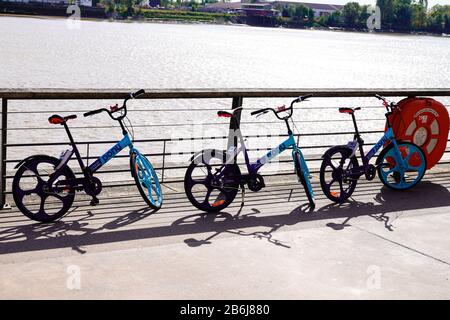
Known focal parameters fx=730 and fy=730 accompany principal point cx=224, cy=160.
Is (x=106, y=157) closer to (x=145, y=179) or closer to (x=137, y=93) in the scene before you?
(x=145, y=179)

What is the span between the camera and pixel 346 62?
81.2 m

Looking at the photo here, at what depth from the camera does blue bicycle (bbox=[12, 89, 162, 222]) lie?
6.05 metres

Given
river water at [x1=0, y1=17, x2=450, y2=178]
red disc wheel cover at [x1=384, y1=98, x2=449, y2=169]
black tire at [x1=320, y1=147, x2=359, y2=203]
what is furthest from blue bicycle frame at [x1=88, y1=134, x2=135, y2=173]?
river water at [x1=0, y1=17, x2=450, y2=178]

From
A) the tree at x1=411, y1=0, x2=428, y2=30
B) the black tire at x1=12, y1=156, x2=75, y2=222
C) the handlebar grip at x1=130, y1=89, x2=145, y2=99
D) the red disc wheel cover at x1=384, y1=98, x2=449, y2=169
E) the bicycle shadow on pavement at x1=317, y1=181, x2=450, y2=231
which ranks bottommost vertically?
the bicycle shadow on pavement at x1=317, y1=181, x2=450, y2=231

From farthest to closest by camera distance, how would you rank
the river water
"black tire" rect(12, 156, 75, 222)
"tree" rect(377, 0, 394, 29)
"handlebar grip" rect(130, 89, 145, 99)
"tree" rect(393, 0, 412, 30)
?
"tree" rect(393, 0, 412, 30) < "tree" rect(377, 0, 394, 29) < the river water < "handlebar grip" rect(130, 89, 145, 99) < "black tire" rect(12, 156, 75, 222)

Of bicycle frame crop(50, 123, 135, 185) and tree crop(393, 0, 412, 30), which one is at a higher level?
tree crop(393, 0, 412, 30)

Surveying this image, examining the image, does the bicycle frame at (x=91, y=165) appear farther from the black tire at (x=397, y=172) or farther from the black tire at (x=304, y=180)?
the black tire at (x=397, y=172)

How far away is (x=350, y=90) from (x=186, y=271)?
12.1ft

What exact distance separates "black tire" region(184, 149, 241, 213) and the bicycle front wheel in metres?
0.30

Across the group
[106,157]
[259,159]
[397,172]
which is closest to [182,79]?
[397,172]

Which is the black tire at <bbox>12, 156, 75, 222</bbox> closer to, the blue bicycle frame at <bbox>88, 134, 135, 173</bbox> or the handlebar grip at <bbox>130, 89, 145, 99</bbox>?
the blue bicycle frame at <bbox>88, 134, 135, 173</bbox>

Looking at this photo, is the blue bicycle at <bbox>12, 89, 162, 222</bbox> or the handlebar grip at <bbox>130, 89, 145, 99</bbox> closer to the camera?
the blue bicycle at <bbox>12, 89, 162, 222</bbox>

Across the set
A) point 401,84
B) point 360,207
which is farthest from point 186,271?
point 401,84
